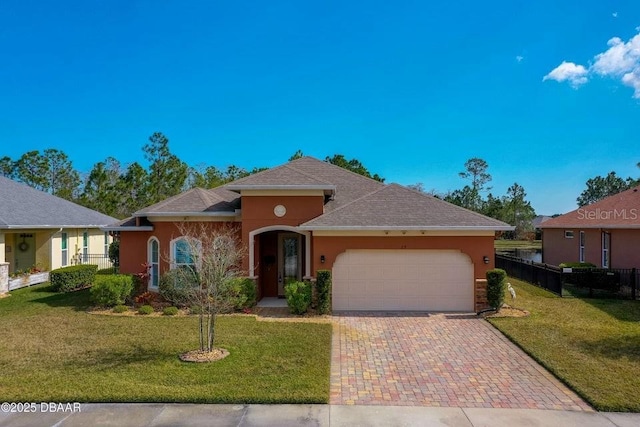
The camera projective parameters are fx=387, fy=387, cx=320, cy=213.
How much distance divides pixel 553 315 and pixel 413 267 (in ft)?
15.0

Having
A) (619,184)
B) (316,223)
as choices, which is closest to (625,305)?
(316,223)

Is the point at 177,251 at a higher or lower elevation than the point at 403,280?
higher

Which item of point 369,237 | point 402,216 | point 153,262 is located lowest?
point 153,262

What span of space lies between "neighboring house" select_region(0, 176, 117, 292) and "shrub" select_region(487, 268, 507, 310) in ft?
64.8

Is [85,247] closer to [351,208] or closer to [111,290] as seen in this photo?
[111,290]

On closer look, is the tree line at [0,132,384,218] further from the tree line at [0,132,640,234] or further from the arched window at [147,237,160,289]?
the arched window at [147,237,160,289]

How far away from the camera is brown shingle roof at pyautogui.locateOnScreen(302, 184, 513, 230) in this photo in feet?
41.8

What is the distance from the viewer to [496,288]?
1242cm

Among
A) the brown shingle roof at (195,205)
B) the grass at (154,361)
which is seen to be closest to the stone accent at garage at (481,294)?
the grass at (154,361)

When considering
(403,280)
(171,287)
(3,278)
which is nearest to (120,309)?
(171,287)

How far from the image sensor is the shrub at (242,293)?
1264 cm

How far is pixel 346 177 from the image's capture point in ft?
60.0

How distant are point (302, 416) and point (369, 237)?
777 cm

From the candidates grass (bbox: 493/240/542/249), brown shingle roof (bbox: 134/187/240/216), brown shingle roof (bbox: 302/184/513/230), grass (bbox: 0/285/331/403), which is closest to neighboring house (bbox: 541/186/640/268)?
brown shingle roof (bbox: 302/184/513/230)
